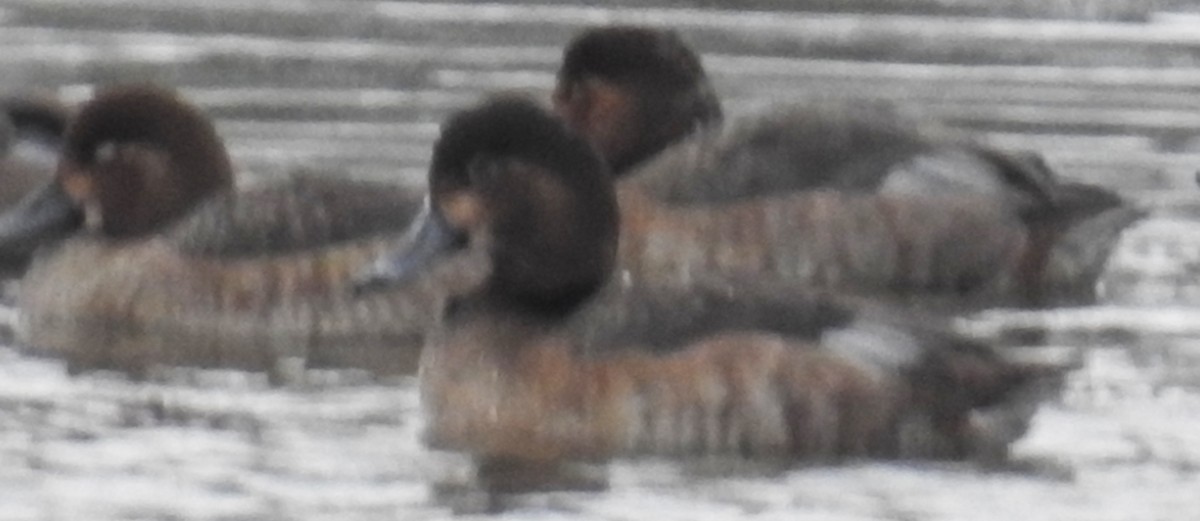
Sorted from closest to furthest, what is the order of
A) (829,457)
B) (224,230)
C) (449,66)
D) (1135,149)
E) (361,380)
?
(829,457)
(361,380)
(224,230)
(1135,149)
(449,66)

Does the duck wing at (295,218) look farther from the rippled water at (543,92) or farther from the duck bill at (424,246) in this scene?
the duck bill at (424,246)

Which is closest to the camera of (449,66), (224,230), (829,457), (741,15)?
(829,457)

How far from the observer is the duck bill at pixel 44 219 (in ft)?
43.8

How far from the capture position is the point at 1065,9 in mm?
20281

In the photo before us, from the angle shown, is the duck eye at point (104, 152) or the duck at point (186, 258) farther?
the duck eye at point (104, 152)

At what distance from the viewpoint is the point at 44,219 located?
44.0 ft

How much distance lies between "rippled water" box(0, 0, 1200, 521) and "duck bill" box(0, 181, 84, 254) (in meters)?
0.83

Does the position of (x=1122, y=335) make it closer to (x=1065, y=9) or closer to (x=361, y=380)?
(x=361, y=380)

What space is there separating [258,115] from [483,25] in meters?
2.65

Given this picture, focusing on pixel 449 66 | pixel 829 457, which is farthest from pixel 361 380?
pixel 449 66

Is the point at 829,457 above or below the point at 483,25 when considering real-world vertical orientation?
below

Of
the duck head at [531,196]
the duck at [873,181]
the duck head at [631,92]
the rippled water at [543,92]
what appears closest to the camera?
the rippled water at [543,92]

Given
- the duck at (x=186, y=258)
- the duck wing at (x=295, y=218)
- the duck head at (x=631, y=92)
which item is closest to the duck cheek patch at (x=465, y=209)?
the duck at (x=186, y=258)

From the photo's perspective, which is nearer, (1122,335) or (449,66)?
(1122,335)
